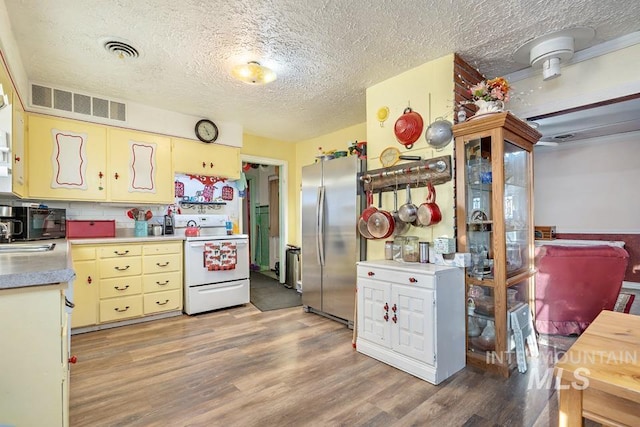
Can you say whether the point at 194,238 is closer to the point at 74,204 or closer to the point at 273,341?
the point at 74,204

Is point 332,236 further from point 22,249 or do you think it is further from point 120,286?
point 22,249

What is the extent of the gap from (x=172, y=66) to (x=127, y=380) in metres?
2.55

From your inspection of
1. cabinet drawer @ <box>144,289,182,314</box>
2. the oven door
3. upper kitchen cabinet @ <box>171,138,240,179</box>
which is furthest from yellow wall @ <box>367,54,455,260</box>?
cabinet drawer @ <box>144,289,182,314</box>

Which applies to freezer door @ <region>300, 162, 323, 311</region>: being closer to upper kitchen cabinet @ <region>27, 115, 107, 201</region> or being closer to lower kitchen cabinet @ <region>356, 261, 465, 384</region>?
lower kitchen cabinet @ <region>356, 261, 465, 384</region>

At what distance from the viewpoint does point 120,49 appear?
2420 mm

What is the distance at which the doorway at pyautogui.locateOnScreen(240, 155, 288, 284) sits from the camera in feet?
17.5

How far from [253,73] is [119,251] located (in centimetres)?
228

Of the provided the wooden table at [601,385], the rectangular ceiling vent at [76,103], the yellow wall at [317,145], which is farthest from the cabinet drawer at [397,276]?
the rectangular ceiling vent at [76,103]

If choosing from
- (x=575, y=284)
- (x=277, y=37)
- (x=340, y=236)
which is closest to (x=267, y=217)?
(x=340, y=236)

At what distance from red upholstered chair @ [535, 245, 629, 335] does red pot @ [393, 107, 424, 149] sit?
5.33 ft

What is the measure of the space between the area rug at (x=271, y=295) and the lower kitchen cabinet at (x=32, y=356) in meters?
2.77

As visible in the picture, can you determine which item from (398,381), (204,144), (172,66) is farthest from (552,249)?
(204,144)

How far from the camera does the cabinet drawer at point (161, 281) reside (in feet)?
11.0

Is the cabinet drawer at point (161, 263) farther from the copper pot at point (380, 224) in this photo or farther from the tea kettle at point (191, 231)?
the copper pot at point (380, 224)
